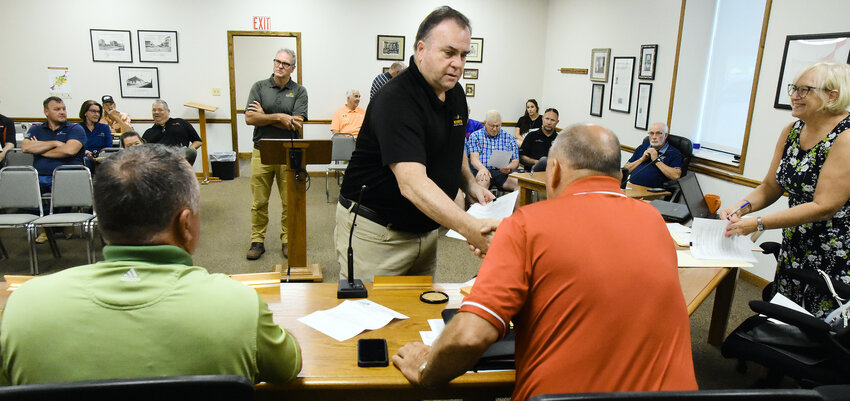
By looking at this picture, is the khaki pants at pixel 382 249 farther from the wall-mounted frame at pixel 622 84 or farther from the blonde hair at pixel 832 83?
the wall-mounted frame at pixel 622 84

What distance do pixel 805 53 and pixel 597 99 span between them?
127 inches

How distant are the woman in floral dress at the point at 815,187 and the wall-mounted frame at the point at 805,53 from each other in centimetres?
169

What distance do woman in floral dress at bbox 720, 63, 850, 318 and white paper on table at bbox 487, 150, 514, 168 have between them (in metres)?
3.69

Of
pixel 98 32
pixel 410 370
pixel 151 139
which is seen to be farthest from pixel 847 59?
pixel 98 32

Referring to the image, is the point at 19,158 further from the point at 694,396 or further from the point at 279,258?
the point at 694,396

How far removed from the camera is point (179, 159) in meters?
1.20

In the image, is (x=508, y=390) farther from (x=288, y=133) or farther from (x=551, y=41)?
(x=551, y=41)

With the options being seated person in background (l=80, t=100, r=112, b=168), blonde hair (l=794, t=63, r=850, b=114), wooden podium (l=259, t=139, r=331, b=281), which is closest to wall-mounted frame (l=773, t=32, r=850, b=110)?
blonde hair (l=794, t=63, r=850, b=114)

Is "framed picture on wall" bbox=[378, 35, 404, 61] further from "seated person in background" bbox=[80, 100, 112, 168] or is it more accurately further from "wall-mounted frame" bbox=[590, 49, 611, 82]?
"seated person in background" bbox=[80, 100, 112, 168]

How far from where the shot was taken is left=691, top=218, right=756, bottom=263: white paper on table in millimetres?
2637

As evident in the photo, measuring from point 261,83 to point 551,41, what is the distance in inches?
220

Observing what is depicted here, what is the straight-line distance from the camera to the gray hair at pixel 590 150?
4.38 feet

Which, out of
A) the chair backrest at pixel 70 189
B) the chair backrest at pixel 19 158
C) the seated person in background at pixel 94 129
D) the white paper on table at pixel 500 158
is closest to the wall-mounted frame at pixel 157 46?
the seated person in background at pixel 94 129

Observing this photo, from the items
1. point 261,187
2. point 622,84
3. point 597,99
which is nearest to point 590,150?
point 261,187
